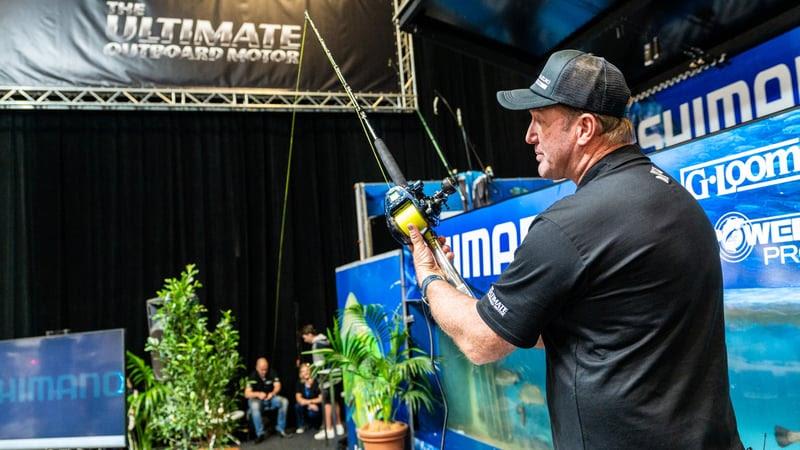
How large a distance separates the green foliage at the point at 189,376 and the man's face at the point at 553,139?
302cm

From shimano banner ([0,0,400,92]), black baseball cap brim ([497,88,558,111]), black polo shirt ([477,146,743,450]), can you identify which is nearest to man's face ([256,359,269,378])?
shimano banner ([0,0,400,92])

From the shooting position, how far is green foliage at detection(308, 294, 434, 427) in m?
4.00

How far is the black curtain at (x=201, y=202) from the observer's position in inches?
308

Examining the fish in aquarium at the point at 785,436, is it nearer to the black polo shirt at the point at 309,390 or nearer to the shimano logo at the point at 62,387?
the shimano logo at the point at 62,387

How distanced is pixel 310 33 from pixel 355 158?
1.94 m

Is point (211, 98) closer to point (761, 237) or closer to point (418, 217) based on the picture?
point (418, 217)

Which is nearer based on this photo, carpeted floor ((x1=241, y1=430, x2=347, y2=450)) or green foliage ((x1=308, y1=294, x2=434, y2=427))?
green foliage ((x1=308, y1=294, x2=434, y2=427))

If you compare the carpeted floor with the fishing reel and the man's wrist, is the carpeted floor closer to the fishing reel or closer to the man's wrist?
the fishing reel

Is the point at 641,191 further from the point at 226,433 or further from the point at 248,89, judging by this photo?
the point at 248,89

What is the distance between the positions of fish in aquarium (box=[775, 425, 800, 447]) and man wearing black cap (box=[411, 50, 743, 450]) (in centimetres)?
89

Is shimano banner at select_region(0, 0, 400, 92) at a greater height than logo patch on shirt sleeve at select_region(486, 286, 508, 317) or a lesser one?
greater

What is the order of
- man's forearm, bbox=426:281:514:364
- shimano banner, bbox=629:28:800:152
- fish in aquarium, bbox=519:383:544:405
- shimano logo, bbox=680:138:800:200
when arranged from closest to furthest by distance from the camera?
man's forearm, bbox=426:281:514:364 < shimano logo, bbox=680:138:800:200 < fish in aquarium, bbox=519:383:544:405 < shimano banner, bbox=629:28:800:152

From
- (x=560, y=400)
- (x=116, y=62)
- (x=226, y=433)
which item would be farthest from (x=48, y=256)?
(x=560, y=400)

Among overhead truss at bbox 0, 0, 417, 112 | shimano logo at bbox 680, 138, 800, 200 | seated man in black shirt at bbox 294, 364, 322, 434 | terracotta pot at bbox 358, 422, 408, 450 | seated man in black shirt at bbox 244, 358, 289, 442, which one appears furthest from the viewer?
seated man in black shirt at bbox 294, 364, 322, 434
